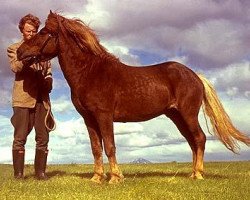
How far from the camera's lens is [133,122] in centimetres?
955

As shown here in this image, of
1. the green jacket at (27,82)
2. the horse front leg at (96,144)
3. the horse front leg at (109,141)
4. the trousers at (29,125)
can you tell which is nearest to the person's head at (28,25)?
the green jacket at (27,82)

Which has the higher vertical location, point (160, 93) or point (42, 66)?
point (42, 66)

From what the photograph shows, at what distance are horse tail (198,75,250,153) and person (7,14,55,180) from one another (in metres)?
3.61

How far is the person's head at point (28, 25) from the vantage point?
9.55 m

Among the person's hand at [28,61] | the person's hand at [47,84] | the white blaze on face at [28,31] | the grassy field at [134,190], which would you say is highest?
the white blaze on face at [28,31]

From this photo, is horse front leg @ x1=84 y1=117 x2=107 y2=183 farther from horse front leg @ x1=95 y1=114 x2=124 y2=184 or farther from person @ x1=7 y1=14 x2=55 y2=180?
person @ x1=7 y1=14 x2=55 y2=180

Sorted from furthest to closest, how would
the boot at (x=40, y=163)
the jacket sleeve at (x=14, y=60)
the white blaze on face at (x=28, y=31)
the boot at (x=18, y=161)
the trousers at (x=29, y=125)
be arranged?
the boot at (x=40, y=163), the boot at (x=18, y=161), the trousers at (x=29, y=125), the white blaze on face at (x=28, y=31), the jacket sleeve at (x=14, y=60)

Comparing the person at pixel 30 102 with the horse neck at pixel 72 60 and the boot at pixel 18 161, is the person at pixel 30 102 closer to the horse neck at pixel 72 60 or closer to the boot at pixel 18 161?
the boot at pixel 18 161

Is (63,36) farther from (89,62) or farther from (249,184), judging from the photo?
(249,184)

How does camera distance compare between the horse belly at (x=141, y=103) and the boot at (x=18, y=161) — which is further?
the boot at (x=18, y=161)

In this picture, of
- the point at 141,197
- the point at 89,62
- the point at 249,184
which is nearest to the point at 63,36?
the point at 89,62

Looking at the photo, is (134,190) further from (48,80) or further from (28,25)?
(28,25)

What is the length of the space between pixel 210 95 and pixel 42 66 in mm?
3912

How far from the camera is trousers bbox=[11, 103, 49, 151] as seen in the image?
983cm
